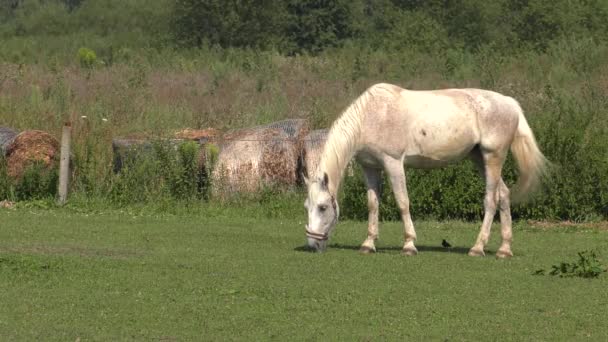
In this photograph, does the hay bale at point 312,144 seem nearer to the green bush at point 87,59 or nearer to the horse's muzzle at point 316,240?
the horse's muzzle at point 316,240

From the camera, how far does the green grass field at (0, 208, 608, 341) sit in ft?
33.5

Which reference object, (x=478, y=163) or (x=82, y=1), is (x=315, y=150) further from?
(x=82, y=1)

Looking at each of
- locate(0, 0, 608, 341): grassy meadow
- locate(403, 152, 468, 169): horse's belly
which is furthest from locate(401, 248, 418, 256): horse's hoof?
locate(403, 152, 468, 169): horse's belly

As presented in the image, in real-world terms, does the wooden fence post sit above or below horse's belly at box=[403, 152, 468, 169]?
below

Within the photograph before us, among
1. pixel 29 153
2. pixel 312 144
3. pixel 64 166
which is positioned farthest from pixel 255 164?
pixel 29 153

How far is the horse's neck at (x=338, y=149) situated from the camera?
15.0 m

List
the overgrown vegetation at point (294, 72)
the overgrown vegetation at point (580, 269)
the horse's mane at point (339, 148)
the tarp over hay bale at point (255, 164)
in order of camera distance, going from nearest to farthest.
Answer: the overgrown vegetation at point (580, 269), the horse's mane at point (339, 148), the overgrown vegetation at point (294, 72), the tarp over hay bale at point (255, 164)

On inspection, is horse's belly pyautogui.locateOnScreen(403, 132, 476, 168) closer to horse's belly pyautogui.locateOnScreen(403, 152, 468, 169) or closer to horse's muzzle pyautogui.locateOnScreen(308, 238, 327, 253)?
horse's belly pyautogui.locateOnScreen(403, 152, 468, 169)

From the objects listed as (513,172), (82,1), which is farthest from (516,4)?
(513,172)

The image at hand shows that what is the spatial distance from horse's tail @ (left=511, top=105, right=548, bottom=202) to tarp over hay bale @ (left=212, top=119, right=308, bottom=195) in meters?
5.95

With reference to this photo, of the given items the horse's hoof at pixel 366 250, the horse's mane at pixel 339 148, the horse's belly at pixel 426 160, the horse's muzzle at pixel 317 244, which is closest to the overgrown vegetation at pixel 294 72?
the horse's belly at pixel 426 160

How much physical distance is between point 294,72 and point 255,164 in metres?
15.3

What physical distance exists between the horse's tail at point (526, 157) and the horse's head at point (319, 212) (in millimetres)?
2525

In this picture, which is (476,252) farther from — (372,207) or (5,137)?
(5,137)
